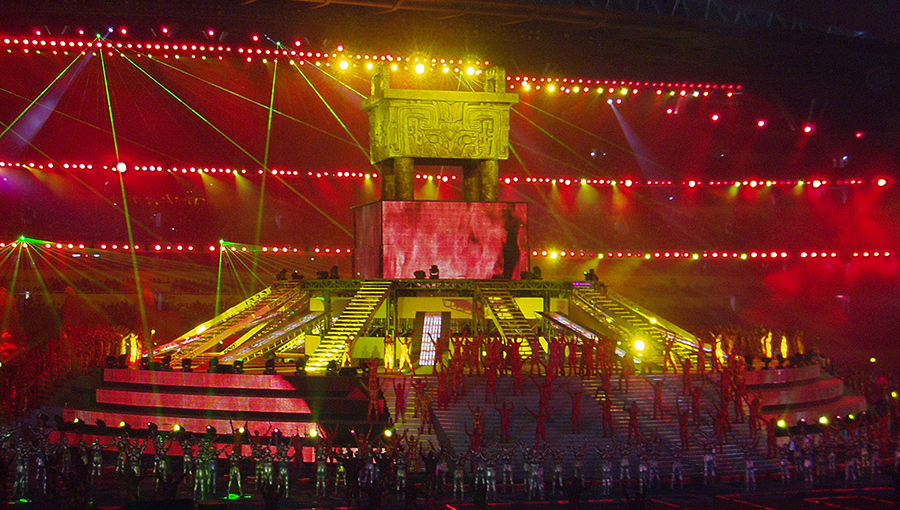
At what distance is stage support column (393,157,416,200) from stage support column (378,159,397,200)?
24 cm

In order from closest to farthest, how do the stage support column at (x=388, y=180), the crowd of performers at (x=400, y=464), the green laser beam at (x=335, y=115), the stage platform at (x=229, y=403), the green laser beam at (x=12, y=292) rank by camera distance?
the crowd of performers at (x=400, y=464), the stage platform at (x=229, y=403), the stage support column at (x=388, y=180), the green laser beam at (x=12, y=292), the green laser beam at (x=335, y=115)

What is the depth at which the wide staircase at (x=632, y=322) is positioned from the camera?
2045 centimetres

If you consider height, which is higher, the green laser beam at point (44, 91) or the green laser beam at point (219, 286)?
the green laser beam at point (44, 91)

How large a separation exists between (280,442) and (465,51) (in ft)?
48.4

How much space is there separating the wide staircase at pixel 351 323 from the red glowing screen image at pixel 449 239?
129 centimetres

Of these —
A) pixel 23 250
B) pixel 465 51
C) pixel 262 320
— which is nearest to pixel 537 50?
pixel 465 51

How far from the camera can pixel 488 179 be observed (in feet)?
80.5

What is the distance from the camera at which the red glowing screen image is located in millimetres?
23578

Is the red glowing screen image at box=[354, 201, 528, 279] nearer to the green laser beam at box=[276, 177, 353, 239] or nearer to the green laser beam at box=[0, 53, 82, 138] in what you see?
the green laser beam at box=[276, 177, 353, 239]

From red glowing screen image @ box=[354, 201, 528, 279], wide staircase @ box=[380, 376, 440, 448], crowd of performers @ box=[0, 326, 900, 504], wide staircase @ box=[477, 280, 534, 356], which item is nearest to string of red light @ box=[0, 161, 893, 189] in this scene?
red glowing screen image @ box=[354, 201, 528, 279]

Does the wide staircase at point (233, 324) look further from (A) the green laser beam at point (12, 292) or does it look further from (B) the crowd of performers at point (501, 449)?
(A) the green laser beam at point (12, 292)

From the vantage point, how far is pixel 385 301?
73.7 feet

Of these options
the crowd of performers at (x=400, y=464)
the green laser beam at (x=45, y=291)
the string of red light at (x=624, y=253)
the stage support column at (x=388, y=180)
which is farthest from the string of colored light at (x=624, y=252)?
the crowd of performers at (x=400, y=464)

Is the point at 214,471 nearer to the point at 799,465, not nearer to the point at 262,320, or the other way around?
the point at 262,320
